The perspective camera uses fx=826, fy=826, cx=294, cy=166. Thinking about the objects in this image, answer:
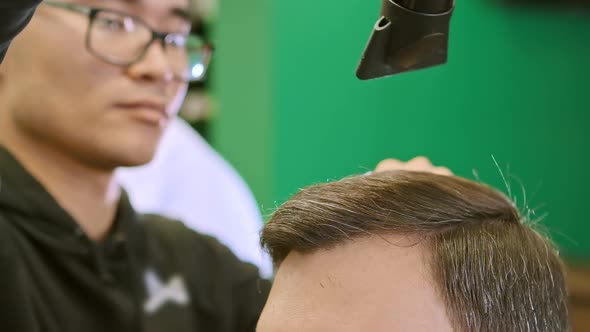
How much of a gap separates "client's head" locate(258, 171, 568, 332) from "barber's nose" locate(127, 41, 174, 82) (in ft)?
1.42

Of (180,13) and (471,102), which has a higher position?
(180,13)

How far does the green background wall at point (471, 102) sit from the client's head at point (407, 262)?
1.20 meters

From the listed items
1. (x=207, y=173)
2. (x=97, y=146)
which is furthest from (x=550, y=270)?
(x=207, y=173)

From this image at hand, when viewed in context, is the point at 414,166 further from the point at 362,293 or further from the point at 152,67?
the point at 152,67

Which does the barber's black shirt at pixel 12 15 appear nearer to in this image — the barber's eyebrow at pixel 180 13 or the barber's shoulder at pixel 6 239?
the barber's shoulder at pixel 6 239

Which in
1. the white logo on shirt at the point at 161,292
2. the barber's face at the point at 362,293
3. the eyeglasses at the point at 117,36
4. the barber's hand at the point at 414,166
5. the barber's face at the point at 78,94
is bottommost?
the white logo on shirt at the point at 161,292

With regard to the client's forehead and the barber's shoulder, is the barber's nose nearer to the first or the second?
the client's forehead

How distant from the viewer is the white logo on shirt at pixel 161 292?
1.31m

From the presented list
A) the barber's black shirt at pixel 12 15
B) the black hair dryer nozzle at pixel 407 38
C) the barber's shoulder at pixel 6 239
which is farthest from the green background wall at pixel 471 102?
the barber's black shirt at pixel 12 15

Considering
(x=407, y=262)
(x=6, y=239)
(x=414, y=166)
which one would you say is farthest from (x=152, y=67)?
(x=407, y=262)

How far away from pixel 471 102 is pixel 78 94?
57.1 inches

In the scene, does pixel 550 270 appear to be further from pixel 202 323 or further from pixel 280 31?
pixel 280 31

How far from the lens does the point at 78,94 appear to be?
3.88 feet

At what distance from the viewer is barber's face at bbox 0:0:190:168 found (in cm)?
119
